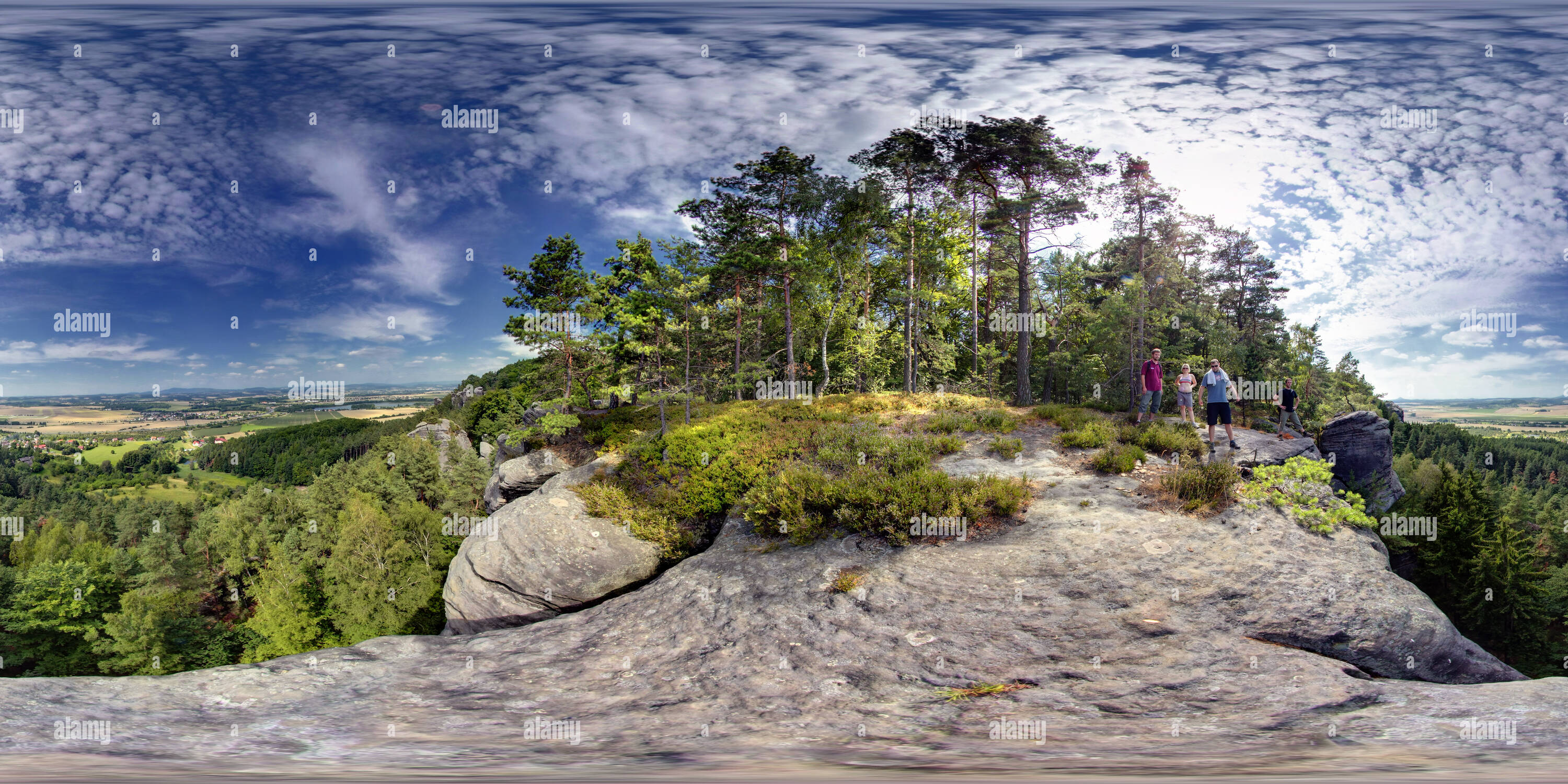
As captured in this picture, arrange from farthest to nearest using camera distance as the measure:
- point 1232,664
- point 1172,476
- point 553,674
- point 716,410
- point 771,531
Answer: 1. point 716,410
2. point 771,531
3. point 1172,476
4. point 553,674
5. point 1232,664

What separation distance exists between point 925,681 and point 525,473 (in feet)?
51.5

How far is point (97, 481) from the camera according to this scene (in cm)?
10106

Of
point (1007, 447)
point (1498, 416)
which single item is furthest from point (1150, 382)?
point (1498, 416)

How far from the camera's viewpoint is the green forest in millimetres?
17703

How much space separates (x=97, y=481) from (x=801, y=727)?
16714 centimetres

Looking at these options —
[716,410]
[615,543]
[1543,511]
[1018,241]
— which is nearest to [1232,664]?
[615,543]

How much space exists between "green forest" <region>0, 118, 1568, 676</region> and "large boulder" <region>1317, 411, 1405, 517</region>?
185 cm

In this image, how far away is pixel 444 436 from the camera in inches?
1961

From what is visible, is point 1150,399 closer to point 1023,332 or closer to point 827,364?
point 1023,332

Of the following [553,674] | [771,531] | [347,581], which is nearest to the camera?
[553,674]

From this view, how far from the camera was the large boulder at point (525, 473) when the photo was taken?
17.1 metres

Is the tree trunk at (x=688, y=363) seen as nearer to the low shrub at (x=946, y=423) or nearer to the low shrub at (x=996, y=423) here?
the low shrub at (x=946, y=423)

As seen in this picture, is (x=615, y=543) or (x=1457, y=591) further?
(x=1457, y=591)

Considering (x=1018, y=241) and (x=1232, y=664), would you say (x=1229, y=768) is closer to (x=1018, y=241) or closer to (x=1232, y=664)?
(x=1232, y=664)
